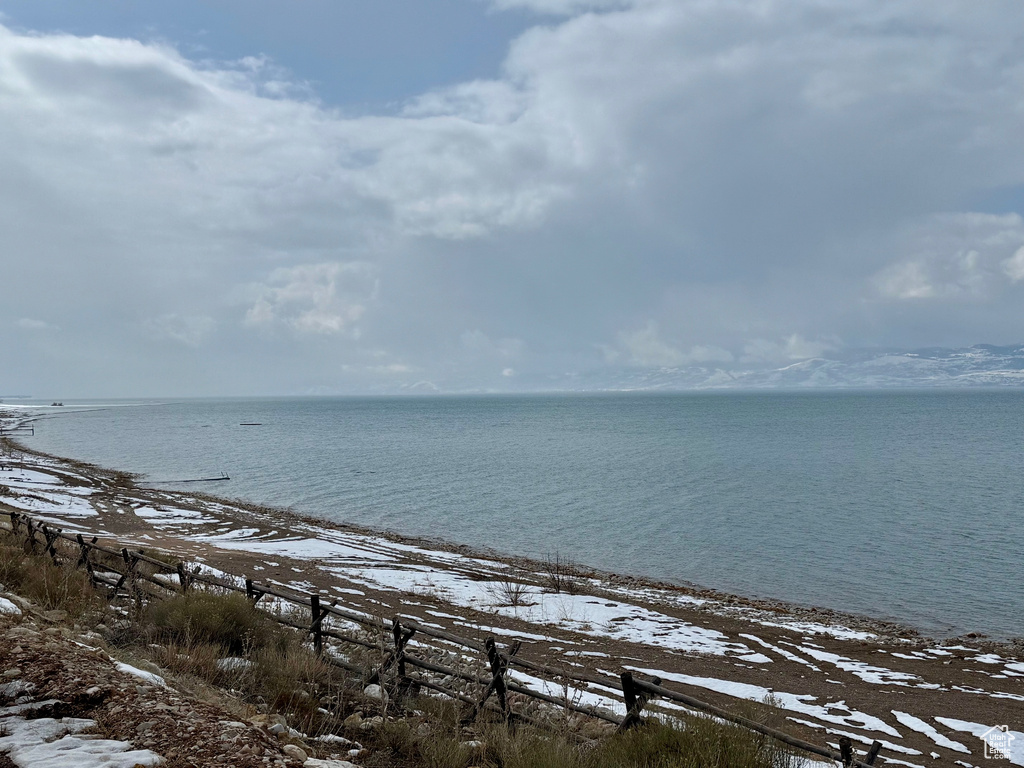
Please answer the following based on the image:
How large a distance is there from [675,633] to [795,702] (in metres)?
4.63

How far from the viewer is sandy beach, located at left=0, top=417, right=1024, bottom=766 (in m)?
11.3

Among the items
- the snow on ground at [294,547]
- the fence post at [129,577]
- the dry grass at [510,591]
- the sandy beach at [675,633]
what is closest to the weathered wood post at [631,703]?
the sandy beach at [675,633]

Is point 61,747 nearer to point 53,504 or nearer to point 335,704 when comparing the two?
point 335,704

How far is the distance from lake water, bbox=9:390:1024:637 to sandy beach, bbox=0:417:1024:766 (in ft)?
9.63

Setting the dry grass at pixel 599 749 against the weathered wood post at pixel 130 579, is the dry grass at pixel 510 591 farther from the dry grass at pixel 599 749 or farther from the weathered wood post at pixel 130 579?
the dry grass at pixel 599 749

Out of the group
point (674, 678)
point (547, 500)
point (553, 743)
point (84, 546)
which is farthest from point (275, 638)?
point (547, 500)

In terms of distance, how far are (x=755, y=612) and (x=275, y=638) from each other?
14.7m

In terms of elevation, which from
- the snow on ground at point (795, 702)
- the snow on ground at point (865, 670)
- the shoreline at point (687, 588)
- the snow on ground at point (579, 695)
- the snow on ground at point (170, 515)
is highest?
the snow on ground at point (579, 695)

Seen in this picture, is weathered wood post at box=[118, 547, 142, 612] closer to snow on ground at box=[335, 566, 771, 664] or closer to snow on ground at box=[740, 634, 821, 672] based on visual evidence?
snow on ground at box=[335, 566, 771, 664]

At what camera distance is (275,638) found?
9.75 m

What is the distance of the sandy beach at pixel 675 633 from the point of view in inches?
446

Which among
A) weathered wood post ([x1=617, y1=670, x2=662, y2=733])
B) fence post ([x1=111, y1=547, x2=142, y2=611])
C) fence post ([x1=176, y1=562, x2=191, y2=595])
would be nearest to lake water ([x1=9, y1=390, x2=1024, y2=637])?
weathered wood post ([x1=617, y1=670, x2=662, y2=733])

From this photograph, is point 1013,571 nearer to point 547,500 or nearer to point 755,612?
point 755,612

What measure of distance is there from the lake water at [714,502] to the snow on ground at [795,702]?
8695 millimetres
